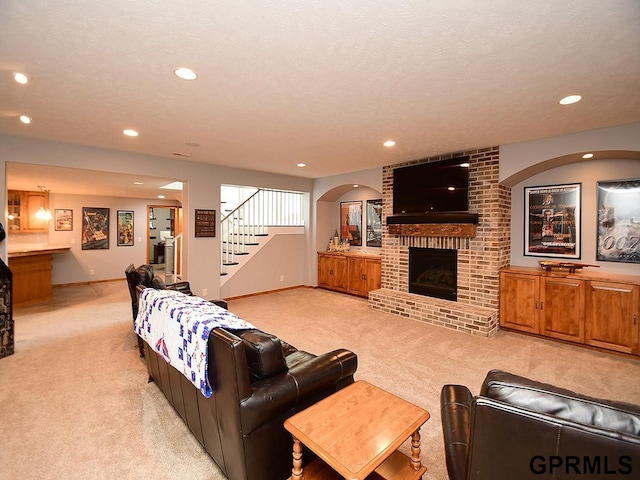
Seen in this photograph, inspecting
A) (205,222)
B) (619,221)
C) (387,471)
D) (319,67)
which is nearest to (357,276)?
(205,222)

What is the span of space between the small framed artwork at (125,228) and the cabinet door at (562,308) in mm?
9366

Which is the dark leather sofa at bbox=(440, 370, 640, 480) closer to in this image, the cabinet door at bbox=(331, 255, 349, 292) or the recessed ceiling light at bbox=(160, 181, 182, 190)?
the cabinet door at bbox=(331, 255, 349, 292)

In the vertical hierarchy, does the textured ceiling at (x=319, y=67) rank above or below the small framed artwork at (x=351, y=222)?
above

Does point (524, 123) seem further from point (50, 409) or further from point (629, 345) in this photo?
point (50, 409)

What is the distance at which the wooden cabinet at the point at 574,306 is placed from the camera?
341 cm

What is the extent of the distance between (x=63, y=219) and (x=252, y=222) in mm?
4888

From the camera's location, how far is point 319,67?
2.15 meters

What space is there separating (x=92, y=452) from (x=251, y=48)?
284cm

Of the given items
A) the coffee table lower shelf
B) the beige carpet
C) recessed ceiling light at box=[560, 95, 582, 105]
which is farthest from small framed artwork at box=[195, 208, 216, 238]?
recessed ceiling light at box=[560, 95, 582, 105]

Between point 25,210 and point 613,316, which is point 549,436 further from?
point 25,210

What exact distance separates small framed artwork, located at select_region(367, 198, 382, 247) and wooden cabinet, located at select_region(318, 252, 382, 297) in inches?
21.3

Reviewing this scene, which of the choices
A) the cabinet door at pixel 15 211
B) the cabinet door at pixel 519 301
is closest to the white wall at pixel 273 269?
the cabinet door at pixel 519 301

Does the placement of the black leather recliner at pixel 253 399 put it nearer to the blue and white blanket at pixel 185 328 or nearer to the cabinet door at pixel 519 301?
the blue and white blanket at pixel 185 328

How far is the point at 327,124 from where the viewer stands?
3330 mm
